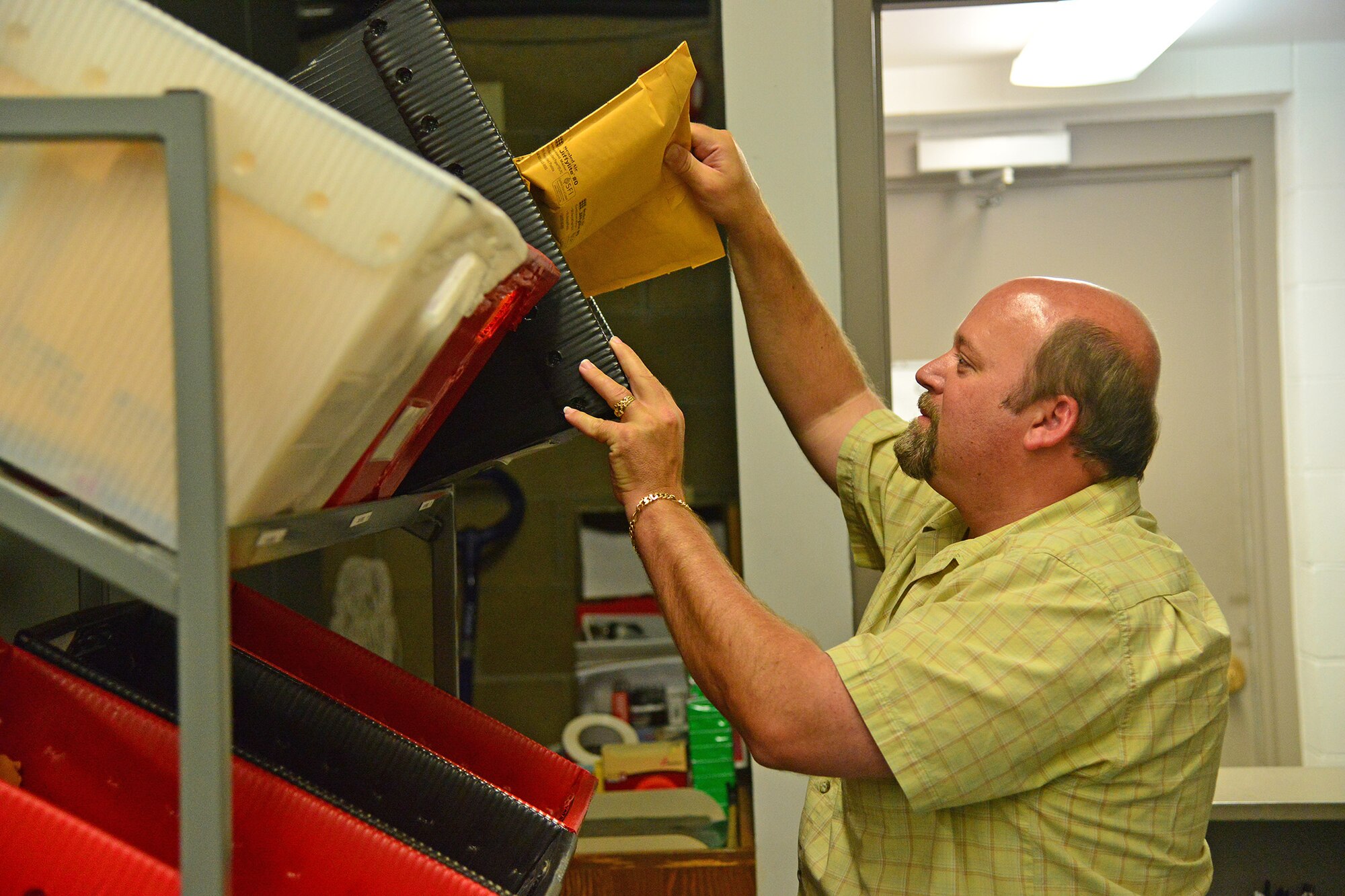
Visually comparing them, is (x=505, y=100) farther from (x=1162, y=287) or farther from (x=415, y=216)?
(x=415, y=216)

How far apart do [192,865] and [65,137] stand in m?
0.41

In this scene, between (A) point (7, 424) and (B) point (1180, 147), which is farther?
(B) point (1180, 147)

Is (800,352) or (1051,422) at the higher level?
(800,352)

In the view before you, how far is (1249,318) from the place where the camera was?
7.98 ft

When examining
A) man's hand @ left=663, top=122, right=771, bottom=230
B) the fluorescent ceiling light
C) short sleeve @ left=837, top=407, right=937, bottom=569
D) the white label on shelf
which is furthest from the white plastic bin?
the fluorescent ceiling light

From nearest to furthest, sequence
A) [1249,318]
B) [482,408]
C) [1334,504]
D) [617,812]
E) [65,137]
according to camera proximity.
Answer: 1. [65,137]
2. [482,408]
3. [617,812]
4. [1334,504]
5. [1249,318]

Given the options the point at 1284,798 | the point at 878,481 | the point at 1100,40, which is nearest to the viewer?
the point at 878,481

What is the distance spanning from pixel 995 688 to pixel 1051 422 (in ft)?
1.22

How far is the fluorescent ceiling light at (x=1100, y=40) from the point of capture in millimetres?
2043

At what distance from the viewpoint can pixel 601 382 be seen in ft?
2.98

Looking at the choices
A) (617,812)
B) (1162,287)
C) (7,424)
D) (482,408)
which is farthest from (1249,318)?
(7,424)

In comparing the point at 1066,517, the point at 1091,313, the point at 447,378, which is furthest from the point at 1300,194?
the point at 447,378

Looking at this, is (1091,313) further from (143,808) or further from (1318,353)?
(1318,353)

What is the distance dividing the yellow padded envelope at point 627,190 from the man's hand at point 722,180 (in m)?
0.06
